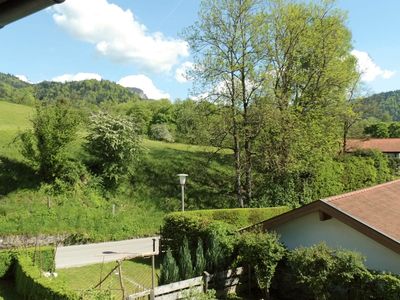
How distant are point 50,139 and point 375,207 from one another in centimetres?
1967

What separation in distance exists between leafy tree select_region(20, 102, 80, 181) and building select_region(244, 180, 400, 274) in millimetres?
15859

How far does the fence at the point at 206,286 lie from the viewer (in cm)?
1299

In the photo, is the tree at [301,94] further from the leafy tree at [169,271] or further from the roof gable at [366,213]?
the leafy tree at [169,271]

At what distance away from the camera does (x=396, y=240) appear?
42.9 ft

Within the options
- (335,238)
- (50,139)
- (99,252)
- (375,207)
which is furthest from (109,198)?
(375,207)

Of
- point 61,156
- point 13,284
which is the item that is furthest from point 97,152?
point 13,284

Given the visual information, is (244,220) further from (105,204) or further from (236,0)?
(236,0)

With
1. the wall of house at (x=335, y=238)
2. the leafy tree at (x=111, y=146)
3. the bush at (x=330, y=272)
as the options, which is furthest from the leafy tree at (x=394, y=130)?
the bush at (x=330, y=272)

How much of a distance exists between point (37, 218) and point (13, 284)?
736 cm

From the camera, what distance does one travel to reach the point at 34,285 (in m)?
13.7

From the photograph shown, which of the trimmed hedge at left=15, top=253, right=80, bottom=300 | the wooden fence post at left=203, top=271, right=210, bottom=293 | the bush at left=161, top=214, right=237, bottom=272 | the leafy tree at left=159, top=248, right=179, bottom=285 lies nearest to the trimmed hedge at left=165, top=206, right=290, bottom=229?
the bush at left=161, top=214, right=237, bottom=272

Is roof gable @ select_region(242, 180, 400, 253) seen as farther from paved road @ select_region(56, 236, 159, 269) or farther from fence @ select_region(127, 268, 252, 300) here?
paved road @ select_region(56, 236, 159, 269)

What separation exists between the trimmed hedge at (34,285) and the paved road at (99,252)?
287 cm

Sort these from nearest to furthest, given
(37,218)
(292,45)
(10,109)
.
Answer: (37,218), (292,45), (10,109)
